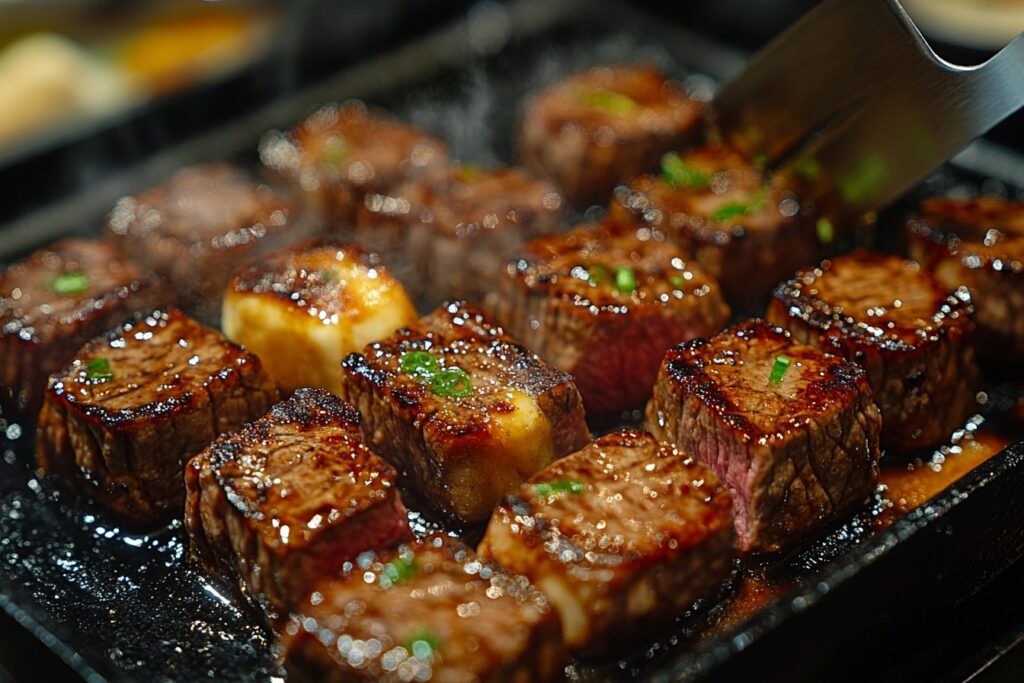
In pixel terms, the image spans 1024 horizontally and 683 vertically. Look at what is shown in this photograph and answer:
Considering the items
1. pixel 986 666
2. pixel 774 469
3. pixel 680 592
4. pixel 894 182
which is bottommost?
pixel 986 666

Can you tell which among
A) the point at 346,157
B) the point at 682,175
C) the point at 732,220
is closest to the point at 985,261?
the point at 732,220

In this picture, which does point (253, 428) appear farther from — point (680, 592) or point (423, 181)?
point (423, 181)

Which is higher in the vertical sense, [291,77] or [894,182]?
[894,182]

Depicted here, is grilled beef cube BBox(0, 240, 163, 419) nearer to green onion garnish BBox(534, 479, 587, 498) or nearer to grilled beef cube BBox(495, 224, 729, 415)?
grilled beef cube BBox(495, 224, 729, 415)

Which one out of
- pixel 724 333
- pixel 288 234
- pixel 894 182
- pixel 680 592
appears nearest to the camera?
Result: pixel 680 592

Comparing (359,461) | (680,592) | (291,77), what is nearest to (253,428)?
(359,461)

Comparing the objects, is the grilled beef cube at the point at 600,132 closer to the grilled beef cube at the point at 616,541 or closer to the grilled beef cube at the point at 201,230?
the grilled beef cube at the point at 201,230
